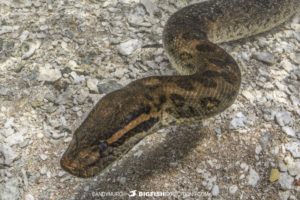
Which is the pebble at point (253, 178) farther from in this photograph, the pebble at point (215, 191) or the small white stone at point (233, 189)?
the pebble at point (215, 191)

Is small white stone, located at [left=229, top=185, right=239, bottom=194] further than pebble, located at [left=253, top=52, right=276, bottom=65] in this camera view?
No

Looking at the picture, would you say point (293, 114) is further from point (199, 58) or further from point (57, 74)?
point (57, 74)

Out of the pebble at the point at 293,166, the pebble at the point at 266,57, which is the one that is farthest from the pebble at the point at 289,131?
the pebble at the point at 266,57

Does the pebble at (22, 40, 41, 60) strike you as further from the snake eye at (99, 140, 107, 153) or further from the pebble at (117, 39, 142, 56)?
the snake eye at (99, 140, 107, 153)

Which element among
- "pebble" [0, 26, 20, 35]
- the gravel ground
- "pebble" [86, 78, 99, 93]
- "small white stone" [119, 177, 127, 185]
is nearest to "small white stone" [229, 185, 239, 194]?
the gravel ground

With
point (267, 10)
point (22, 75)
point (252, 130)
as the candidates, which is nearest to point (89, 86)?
point (22, 75)

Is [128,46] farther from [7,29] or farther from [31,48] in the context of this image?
[7,29]
